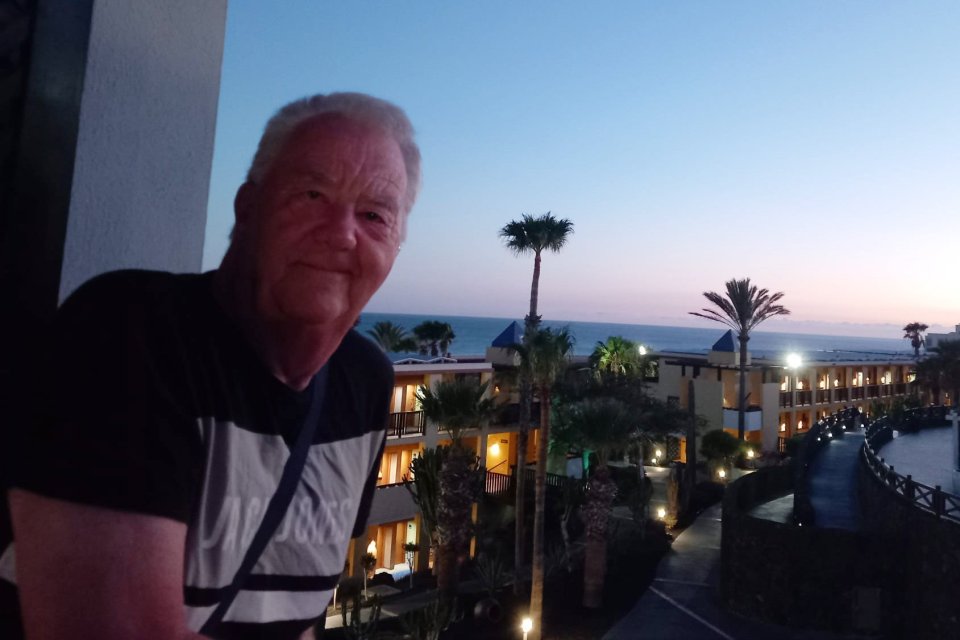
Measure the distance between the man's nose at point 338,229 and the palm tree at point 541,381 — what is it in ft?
46.6

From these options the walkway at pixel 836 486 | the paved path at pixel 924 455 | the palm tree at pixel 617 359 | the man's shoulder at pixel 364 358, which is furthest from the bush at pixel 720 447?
the man's shoulder at pixel 364 358

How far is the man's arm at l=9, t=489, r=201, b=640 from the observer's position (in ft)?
2.36

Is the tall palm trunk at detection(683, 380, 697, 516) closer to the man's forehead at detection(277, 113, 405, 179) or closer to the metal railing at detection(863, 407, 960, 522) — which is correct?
the metal railing at detection(863, 407, 960, 522)

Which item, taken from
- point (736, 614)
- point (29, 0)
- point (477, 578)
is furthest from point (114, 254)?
point (477, 578)

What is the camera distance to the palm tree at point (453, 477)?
15.6 m

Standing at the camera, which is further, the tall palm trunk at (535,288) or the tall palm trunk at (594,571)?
the tall palm trunk at (535,288)

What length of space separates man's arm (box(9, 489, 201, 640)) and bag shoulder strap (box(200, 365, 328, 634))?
317 mm

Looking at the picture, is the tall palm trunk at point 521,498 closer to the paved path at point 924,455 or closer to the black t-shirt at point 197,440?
the paved path at point 924,455

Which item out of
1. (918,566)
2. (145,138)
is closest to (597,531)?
(918,566)

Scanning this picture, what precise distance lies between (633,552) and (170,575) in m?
21.5

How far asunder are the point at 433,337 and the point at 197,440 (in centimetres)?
4079

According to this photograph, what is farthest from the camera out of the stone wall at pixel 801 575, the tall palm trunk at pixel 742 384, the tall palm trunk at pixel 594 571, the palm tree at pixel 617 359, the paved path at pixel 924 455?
the tall palm trunk at pixel 742 384

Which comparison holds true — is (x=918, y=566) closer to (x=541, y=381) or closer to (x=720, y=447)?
(x=541, y=381)

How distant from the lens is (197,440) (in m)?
0.94
